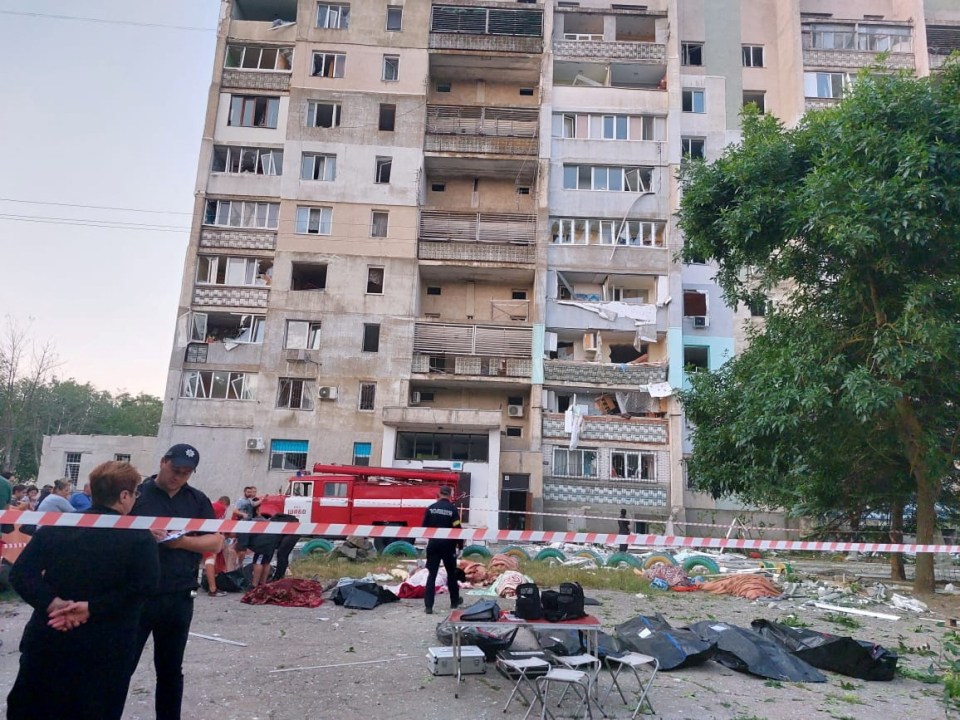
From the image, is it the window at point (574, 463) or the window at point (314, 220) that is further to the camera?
the window at point (314, 220)

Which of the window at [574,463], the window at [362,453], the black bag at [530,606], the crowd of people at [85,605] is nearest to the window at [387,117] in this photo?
the window at [362,453]

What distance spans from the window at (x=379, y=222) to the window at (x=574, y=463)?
485 inches

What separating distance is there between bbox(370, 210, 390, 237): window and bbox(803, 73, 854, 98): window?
20.3 metres

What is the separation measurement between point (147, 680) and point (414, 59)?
31.3 meters

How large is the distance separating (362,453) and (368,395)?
2.46 meters

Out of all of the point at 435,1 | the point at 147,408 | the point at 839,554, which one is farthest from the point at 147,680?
the point at 147,408

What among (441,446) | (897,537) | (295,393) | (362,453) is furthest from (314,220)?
(897,537)

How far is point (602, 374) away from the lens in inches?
1157

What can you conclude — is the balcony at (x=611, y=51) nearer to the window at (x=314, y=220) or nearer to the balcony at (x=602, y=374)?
the window at (x=314, y=220)

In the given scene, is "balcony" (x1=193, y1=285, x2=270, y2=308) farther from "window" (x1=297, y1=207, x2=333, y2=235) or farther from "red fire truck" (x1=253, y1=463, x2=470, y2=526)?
"red fire truck" (x1=253, y1=463, x2=470, y2=526)

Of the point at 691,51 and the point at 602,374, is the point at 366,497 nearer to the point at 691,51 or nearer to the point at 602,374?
the point at 602,374

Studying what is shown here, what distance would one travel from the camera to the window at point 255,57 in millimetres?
32281

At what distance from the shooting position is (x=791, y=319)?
14.3m

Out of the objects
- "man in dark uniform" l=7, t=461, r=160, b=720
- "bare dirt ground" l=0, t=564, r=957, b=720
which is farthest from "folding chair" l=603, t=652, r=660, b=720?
"man in dark uniform" l=7, t=461, r=160, b=720
